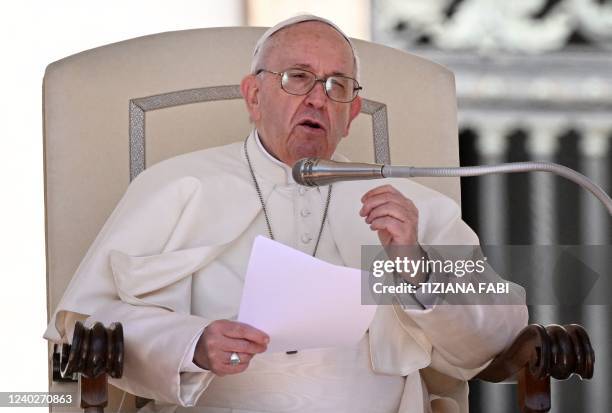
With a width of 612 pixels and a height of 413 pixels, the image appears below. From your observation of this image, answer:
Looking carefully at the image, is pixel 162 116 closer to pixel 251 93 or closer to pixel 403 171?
pixel 251 93

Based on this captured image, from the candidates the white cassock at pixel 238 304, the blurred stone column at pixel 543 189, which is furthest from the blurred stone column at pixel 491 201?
the white cassock at pixel 238 304

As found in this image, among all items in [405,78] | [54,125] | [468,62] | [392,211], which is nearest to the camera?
[392,211]

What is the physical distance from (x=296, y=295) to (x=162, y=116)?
110 centimetres

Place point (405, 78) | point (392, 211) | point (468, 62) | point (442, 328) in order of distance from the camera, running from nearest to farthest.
Answer: point (392, 211), point (442, 328), point (405, 78), point (468, 62)

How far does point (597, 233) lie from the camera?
17.6 ft

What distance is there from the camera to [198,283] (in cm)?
335

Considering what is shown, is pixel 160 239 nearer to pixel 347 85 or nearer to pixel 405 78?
pixel 347 85

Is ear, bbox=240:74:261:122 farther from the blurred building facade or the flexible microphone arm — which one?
the blurred building facade

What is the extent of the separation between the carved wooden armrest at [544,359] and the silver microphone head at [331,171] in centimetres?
69

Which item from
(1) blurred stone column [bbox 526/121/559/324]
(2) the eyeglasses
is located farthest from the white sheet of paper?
(1) blurred stone column [bbox 526/121/559/324]

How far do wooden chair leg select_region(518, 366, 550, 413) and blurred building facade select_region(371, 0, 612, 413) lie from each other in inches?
93.2

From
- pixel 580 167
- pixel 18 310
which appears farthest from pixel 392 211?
pixel 580 167

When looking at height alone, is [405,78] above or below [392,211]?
above

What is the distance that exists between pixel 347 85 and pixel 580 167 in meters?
2.21
